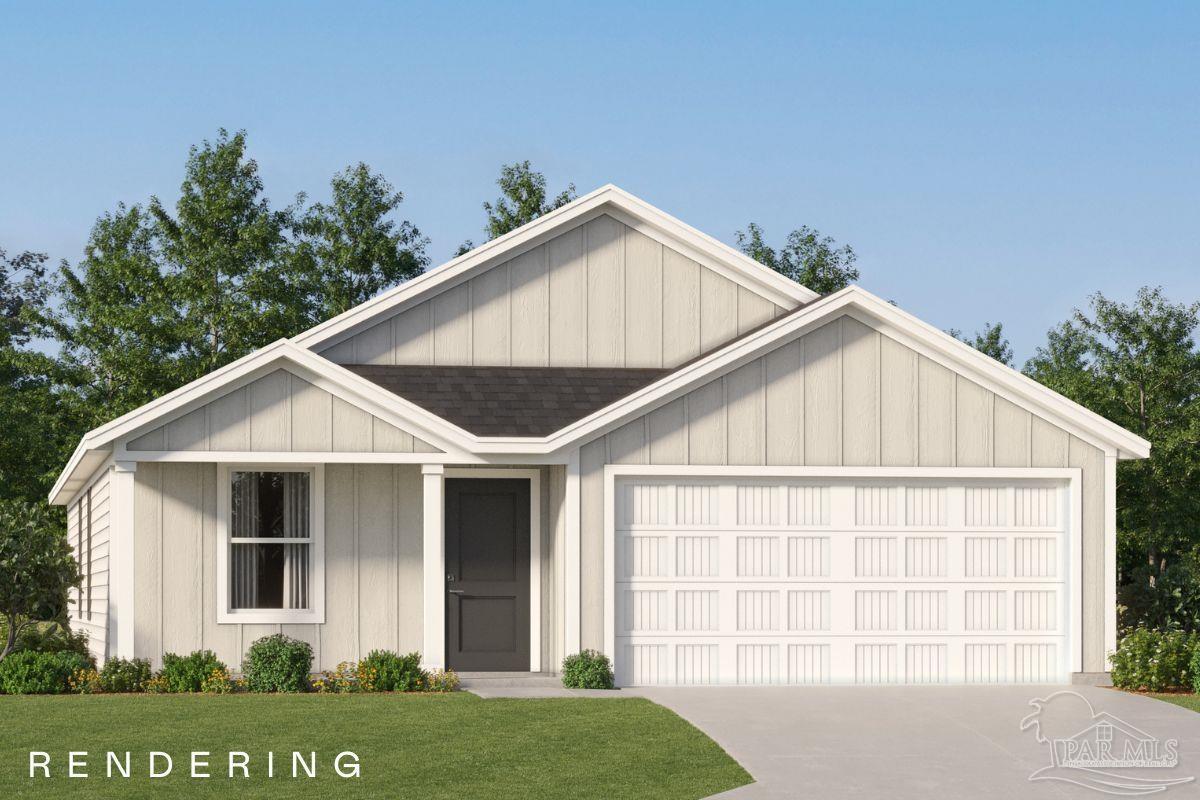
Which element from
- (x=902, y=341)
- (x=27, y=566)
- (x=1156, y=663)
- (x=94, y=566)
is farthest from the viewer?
(x=94, y=566)

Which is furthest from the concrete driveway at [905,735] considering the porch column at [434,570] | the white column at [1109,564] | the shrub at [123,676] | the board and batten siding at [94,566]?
the board and batten siding at [94,566]

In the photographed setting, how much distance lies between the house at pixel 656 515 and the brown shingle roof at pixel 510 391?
0.05m

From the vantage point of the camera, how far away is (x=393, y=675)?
58.2 feet

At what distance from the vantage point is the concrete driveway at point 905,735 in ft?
39.2

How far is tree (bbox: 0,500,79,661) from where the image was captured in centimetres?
1931

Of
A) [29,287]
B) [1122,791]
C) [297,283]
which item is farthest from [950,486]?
[29,287]

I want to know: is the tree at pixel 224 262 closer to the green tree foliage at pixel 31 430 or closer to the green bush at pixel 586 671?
the green tree foliage at pixel 31 430

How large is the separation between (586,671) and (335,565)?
139 inches

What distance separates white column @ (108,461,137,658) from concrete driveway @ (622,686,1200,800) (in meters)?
6.06

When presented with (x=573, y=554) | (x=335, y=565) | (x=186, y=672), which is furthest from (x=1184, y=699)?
(x=186, y=672)

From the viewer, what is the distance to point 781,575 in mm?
18734

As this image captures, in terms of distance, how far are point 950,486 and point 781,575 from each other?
2.34 metres

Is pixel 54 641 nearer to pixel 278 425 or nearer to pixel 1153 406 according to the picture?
pixel 278 425

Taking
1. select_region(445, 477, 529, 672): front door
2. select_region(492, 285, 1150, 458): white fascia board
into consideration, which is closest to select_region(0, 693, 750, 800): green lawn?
select_region(445, 477, 529, 672): front door
